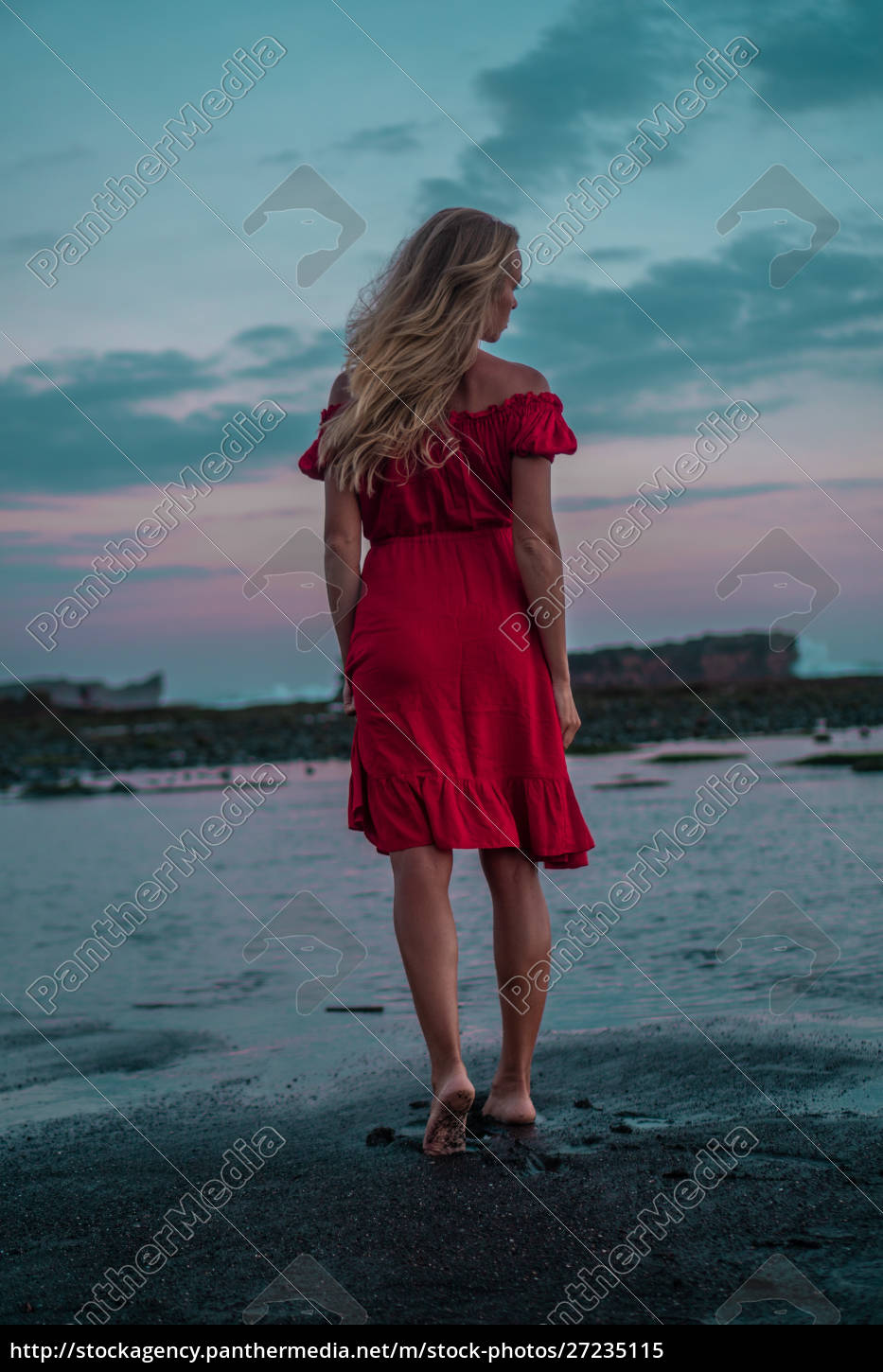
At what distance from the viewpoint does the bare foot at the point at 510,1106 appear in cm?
294

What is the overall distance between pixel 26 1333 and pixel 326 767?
47.8 ft

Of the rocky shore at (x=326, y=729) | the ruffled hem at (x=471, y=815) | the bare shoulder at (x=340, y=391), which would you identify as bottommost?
the rocky shore at (x=326, y=729)

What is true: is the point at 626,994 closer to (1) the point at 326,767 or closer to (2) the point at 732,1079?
(2) the point at 732,1079

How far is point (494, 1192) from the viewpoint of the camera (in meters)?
2.46

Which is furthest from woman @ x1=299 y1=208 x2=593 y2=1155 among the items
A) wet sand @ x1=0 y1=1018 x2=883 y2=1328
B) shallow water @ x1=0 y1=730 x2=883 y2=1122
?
shallow water @ x1=0 y1=730 x2=883 y2=1122

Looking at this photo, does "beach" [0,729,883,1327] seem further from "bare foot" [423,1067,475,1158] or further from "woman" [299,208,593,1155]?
"woman" [299,208,593,1155]

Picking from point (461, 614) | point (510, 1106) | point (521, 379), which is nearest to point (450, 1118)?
point (510, 1106)

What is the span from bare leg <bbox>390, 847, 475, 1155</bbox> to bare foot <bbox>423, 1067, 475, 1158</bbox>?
0.16 ft

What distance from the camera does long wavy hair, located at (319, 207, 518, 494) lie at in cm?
308

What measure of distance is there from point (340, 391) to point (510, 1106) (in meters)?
1.85

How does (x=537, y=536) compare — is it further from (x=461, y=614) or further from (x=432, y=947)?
(x=432, y=947)

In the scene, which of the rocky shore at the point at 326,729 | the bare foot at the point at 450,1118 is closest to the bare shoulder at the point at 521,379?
the bare foot at the point at 450,1118

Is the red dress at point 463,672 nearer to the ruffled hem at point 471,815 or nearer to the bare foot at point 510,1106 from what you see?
the ruffled hem at point 471,815

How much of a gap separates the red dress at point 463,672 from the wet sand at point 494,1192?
0.67 m
